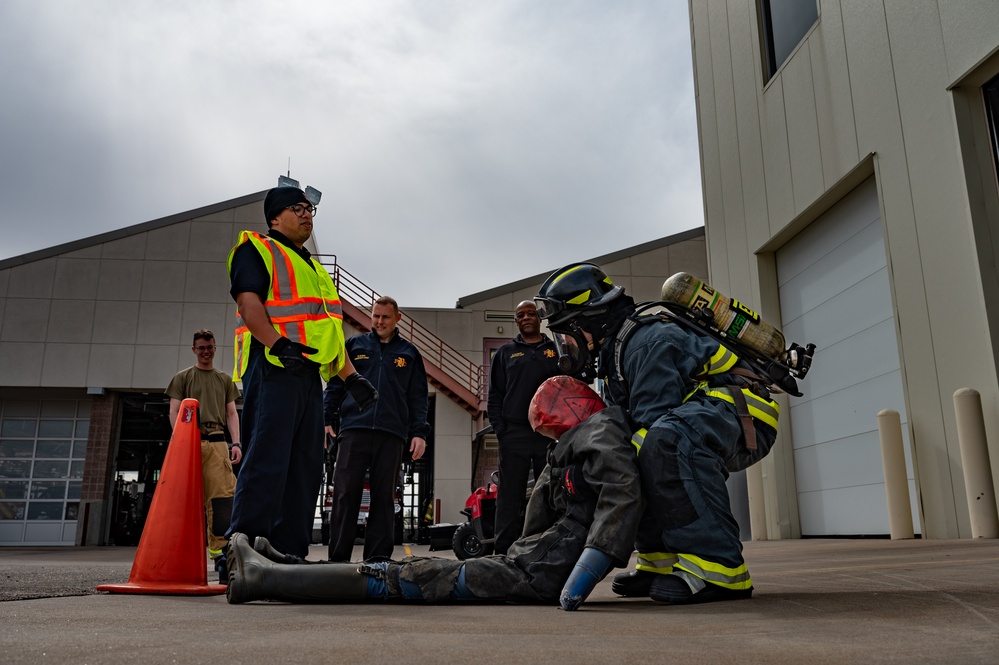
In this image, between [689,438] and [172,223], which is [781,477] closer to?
[689,438]

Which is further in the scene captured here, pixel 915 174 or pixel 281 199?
pixel 915 174

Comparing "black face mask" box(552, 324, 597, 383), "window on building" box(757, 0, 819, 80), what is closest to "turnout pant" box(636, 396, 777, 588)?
"black face mask" box(552, 324, 597, 383)

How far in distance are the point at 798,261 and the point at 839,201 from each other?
3.35ft

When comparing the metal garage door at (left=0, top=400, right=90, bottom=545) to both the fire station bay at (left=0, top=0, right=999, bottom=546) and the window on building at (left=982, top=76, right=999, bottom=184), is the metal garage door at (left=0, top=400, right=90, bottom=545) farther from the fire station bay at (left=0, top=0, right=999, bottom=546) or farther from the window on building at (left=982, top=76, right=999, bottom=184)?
the window on building at (left=982, top=76, right=999, bottom=184)

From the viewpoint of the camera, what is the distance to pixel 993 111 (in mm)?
5992

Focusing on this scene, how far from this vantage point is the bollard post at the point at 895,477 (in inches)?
252

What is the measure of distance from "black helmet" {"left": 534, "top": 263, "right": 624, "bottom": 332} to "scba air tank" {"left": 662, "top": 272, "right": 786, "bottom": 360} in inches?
10.3

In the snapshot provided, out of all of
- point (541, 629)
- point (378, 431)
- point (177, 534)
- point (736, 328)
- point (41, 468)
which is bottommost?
point (541, 629)

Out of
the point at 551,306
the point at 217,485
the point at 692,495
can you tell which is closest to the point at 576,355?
the point at 551,306


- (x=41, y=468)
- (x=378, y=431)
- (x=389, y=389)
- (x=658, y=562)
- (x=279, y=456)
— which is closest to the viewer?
(x=658, y=562)

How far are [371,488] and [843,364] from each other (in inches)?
212

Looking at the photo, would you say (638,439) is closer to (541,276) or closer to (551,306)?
(551,306)

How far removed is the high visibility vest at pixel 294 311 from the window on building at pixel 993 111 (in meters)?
5.09

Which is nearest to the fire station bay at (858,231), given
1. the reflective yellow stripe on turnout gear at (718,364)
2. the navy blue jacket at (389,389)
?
the navy blue jacket at (389,389)
